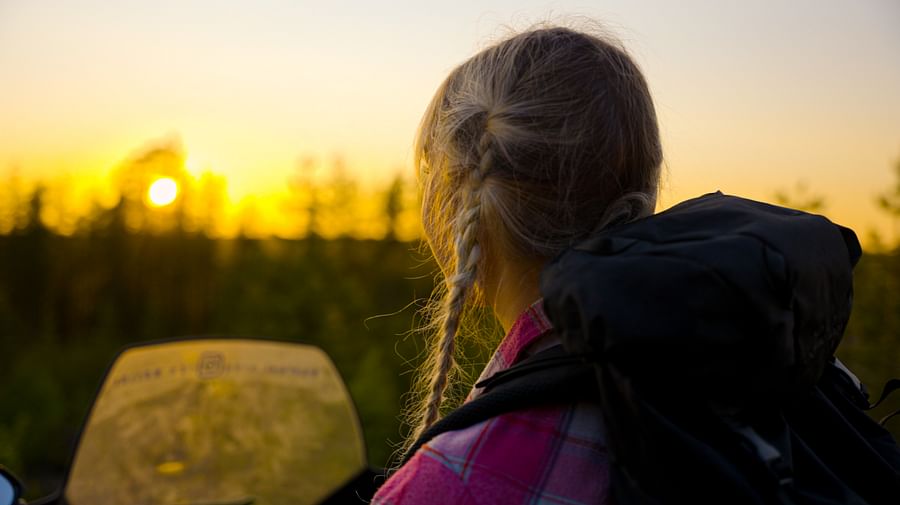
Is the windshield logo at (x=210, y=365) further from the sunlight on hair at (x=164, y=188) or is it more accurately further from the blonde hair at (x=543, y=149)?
the sunlight on hair at (x=164, y=188)

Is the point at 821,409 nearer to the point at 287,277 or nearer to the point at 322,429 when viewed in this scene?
the point at 322,429

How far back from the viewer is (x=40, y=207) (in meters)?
10.1

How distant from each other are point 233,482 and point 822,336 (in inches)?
61.0

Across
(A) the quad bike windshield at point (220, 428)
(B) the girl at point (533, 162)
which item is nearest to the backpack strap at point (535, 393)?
(B) the girl at point (533, 162)

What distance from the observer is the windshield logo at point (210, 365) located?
2084 millimetres

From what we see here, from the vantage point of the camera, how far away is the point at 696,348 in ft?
2.56

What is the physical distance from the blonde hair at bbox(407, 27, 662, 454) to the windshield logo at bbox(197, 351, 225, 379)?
108 cm

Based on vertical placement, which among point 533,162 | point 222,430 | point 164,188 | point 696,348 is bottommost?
point 164,188

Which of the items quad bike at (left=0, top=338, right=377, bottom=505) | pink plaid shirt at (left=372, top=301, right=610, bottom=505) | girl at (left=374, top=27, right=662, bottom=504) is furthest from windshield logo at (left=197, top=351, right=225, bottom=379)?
pink plaid shirt at (left=372, top=301, right=610, bottom=505)

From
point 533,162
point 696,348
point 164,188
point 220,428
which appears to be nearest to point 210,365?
point 220,428

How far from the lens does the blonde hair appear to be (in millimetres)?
1109

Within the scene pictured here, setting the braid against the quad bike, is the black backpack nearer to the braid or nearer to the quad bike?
the braid

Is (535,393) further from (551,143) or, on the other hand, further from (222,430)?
(222,430)

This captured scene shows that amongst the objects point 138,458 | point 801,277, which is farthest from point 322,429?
point 801,277
